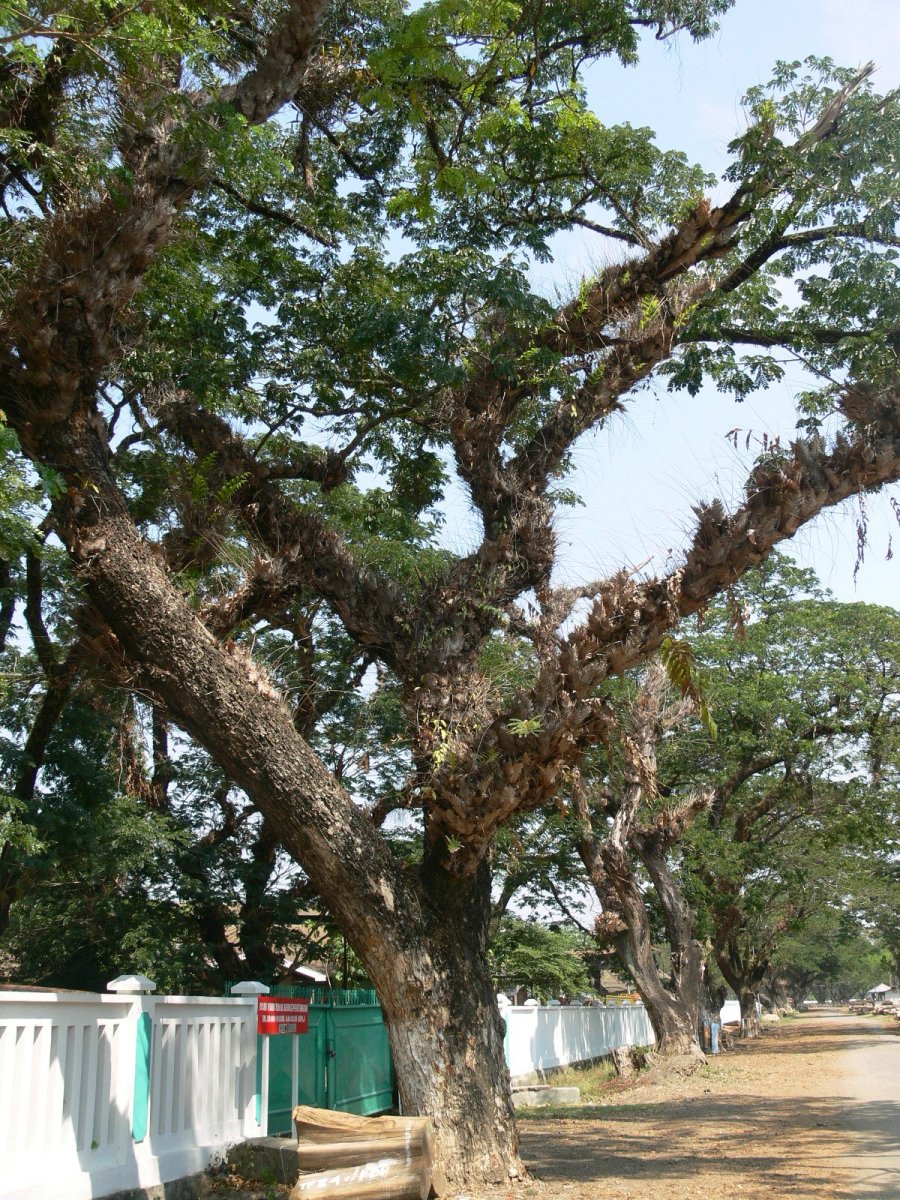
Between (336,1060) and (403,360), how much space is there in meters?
7.37

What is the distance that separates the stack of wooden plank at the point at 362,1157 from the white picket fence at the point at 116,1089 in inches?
43.9

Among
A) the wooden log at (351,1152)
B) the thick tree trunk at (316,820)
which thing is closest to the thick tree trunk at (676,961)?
the thick tree trunk at (316,820)

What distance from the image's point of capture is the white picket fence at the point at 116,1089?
561 centimetres

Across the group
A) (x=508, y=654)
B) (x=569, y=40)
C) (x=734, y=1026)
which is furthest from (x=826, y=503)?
(x=734, y=1026)

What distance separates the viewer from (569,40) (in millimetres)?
10297

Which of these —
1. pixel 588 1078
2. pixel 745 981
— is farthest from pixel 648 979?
pixel 745 981

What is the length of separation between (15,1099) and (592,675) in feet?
14.6

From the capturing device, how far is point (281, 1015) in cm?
860

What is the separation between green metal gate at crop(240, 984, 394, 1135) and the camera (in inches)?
377

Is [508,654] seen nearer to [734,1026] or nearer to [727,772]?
[727,772]

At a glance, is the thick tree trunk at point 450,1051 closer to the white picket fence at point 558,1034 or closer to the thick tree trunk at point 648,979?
the white picket fence at point 558,1034

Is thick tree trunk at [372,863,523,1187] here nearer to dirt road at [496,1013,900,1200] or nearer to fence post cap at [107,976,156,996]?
dirt road at [496,1013,900,1200]

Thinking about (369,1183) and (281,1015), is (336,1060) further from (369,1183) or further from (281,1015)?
(369,1183)

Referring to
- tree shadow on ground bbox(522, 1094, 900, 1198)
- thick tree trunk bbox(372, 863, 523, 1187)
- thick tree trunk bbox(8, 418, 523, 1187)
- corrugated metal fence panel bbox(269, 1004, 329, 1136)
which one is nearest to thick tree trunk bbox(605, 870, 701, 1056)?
tree shadow on ground bbox(522, 1094, 900, 1198)
